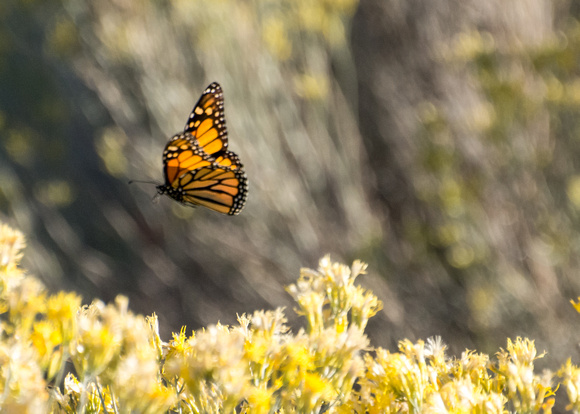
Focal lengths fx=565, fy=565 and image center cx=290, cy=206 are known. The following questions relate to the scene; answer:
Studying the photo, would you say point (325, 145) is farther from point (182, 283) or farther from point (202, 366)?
point (202, 366)

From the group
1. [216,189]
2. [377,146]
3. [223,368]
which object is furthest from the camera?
[377,146]

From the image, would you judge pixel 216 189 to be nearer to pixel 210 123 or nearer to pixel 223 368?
pixel 210 123

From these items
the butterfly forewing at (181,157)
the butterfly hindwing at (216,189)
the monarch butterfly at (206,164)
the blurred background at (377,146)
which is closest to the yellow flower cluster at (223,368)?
the butterfly forewing at (181,157)

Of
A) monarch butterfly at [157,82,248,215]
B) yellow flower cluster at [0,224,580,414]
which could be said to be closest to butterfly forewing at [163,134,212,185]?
monarch butterfly at [157,82,248,215]

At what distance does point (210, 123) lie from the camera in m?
2.70

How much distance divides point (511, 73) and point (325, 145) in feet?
4.30

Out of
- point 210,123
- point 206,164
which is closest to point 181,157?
point 206,164

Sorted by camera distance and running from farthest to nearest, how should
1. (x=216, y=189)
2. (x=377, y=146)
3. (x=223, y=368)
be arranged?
(x=377, y=146), (x=216, y=189), (x=223, y=368)

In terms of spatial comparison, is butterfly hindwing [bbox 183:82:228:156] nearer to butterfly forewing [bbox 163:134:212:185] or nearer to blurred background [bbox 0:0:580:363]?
butterfly forewing [bbox 163:134:212:185]

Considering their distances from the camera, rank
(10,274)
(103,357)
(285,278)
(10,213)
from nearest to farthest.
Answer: (103,357)
(10,274)
(285,278)
(10,213)

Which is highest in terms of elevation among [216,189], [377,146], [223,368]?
[377,146]

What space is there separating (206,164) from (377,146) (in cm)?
235

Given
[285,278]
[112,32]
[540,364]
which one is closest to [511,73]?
[540,364]

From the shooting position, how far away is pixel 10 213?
15.6 feet
